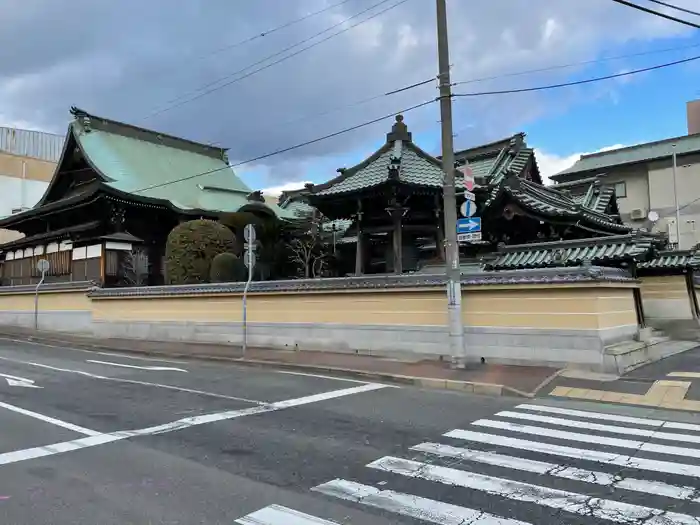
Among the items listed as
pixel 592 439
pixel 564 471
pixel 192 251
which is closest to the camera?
pixel 564 471

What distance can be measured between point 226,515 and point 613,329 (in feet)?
32.0

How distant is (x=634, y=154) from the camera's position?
39875 millimetres

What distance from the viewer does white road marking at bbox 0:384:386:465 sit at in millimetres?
6008

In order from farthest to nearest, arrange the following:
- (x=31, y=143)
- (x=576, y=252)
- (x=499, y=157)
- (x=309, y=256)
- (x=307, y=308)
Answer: (x=31, y=143)
(x=309, y=256)
(x=499, y=157)
(x=576, y=252)
(x=307, y=308)

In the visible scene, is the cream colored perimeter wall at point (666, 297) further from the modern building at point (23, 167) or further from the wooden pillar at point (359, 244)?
the modern building at point (23, 167)

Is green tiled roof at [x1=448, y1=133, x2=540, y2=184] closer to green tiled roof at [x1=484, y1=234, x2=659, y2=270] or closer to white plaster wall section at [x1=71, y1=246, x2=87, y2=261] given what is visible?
green tiled roof at [x1=484, y1=234, x2=659, y2=270]

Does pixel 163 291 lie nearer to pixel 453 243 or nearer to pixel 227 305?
pixel 227 305

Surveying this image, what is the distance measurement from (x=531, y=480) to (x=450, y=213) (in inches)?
283

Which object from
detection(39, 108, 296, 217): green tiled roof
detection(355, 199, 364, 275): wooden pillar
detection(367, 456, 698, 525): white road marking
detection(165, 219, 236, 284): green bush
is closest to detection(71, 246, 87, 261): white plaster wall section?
detection(39, 108, 296, 217): green tiled roof

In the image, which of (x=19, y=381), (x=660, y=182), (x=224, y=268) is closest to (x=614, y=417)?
(x=19, y=381)

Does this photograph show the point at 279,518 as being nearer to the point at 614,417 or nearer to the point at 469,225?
the point at 614,417

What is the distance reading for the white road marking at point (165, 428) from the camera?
6008 millimetres

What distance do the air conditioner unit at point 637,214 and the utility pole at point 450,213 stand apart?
103 ft

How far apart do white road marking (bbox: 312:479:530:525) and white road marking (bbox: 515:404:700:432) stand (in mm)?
4266
